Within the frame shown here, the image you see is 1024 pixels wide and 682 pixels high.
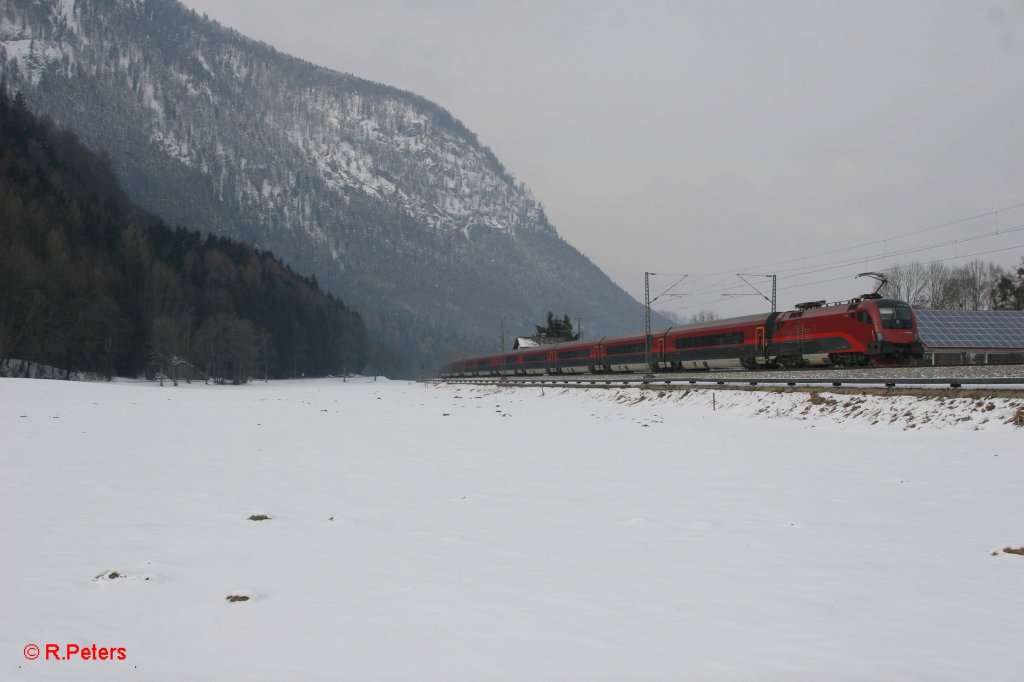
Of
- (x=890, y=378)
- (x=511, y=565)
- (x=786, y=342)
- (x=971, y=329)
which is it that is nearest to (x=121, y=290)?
(x=786, y=342)

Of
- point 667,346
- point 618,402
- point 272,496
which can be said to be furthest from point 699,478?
point 667,346

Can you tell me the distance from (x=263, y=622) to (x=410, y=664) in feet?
4.72

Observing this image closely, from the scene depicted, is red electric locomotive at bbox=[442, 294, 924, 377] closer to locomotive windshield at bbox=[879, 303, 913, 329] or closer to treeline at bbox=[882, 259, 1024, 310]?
locomotive windshield at bbox=[879, 303, 913, 329]

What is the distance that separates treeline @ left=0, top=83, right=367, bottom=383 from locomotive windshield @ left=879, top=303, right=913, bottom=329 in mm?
71846

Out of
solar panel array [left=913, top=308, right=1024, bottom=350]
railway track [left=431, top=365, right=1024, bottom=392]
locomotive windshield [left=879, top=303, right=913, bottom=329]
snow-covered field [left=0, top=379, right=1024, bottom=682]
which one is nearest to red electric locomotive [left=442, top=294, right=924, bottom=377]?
locomotive windshield [left=879, top=303, right=913, bottom=329]

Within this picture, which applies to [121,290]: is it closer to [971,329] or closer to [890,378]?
[890,378]

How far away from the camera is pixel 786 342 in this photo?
38.0m

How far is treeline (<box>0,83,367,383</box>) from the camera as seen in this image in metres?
71.9

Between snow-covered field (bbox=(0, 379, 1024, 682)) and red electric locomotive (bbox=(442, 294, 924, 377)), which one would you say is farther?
red electric locomotive (bbox=(442, 294, 924, 377))

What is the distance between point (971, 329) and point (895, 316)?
35.4 m

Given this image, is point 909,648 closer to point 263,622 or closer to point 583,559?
point 583,559

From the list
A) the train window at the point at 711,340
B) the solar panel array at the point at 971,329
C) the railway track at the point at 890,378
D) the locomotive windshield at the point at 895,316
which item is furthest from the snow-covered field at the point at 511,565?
the solar panel array at the point at 971,329

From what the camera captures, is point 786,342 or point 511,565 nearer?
point 511,565

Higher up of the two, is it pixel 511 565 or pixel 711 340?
pixel 711 340
